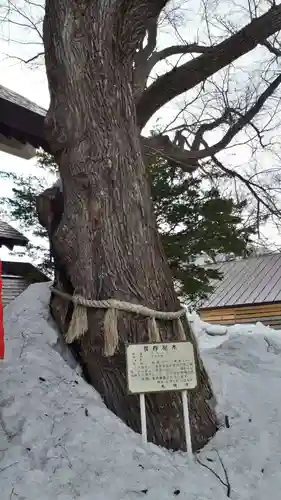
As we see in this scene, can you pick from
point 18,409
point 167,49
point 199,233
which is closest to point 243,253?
point 199,233

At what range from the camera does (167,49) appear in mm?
7379

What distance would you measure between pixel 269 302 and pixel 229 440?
31.4 feet

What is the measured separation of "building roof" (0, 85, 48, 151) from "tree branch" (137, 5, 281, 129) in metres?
1.04

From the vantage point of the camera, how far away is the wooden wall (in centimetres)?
1255

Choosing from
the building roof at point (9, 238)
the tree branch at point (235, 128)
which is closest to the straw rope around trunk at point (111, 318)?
the building roof at point (9, 238)

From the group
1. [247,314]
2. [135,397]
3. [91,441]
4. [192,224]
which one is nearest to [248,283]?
Result: [247,314]

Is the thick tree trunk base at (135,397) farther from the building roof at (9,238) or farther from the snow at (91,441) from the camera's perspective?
the building roof at (9,238)

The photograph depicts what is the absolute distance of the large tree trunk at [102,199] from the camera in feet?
11.1

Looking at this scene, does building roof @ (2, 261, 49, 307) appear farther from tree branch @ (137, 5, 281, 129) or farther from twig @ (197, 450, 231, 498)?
twig @ (197, 450, 231, 498)

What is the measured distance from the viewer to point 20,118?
4.89m

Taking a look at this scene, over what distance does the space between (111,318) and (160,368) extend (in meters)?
0.48

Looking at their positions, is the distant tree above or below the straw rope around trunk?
above

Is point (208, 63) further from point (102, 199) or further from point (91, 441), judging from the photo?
point (91, 441)

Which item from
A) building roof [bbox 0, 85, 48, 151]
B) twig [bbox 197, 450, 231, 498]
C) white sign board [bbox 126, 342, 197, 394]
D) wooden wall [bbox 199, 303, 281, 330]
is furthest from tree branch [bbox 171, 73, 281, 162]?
wooden wall [bbox 199, 303, 281, 330]
